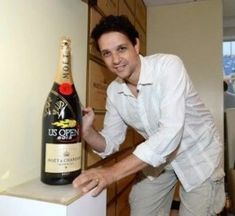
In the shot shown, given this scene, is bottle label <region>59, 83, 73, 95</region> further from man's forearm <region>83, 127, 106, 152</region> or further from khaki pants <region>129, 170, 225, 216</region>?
khaki pants <region>129, 170, 225, 216</region>

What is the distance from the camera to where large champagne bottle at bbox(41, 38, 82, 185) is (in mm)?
672

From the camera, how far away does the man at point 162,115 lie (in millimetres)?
896

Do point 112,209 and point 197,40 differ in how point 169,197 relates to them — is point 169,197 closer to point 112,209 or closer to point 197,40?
point 112,209

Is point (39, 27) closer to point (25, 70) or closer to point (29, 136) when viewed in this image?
point (25, 70)

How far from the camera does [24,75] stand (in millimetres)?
738

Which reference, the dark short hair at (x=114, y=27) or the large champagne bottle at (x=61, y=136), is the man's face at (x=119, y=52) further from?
the large champagne bottle at (x=61, y=136)

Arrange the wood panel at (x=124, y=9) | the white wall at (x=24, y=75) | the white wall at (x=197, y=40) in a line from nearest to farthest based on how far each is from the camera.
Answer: the white wall at (x=24, y=75) → the wood panel at (x=124, y=9) → the white wall at (x=197, y=40)

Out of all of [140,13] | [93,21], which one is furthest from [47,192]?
[140,13]

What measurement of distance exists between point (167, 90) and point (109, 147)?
13.6 inches

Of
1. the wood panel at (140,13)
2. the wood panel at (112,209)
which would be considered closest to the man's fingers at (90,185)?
the wood panel at (112,209)

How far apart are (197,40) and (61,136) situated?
201 cm

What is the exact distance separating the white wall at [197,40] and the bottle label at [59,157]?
6.17 ft

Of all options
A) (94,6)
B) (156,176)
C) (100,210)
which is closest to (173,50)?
(94,6)

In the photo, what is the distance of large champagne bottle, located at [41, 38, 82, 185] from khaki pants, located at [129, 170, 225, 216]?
0.55 metres
